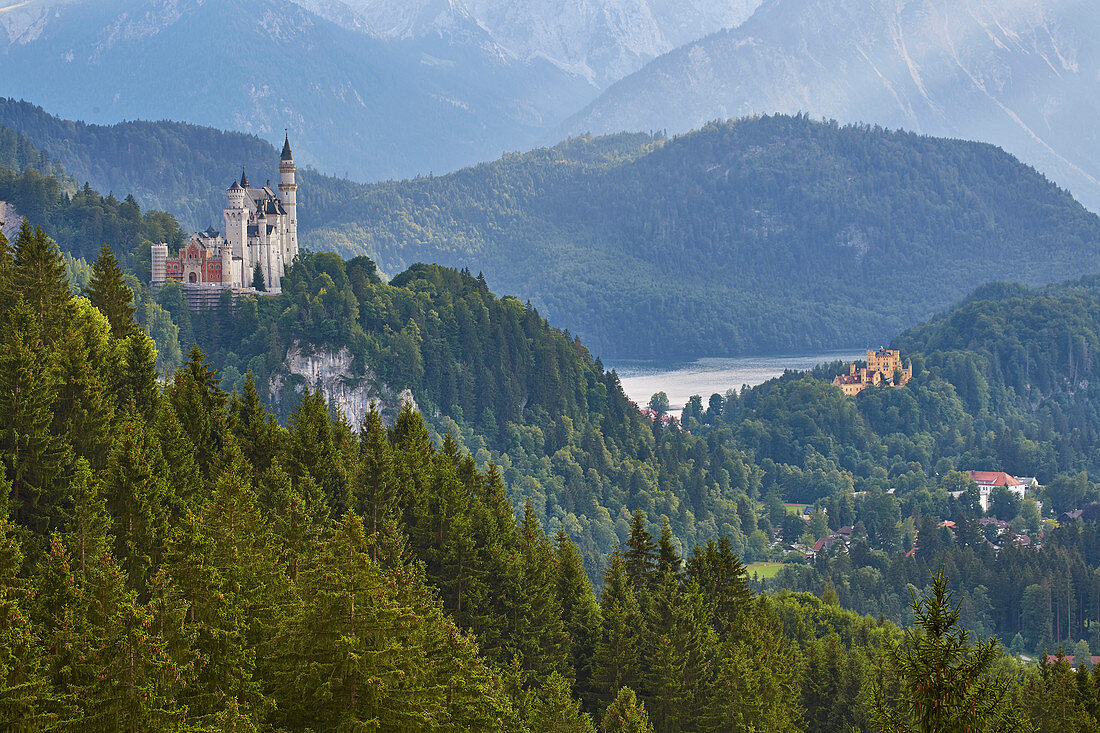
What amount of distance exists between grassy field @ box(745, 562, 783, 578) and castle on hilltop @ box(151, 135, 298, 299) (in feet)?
160

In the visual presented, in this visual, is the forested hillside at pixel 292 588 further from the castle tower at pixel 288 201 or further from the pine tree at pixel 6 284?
the castle tower at pixel 288 201

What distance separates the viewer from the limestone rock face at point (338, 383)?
13100 cm

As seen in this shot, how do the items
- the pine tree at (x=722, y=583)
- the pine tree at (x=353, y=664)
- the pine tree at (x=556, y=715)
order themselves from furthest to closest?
the pine tree at (x=722, y=583)
the pine tree at (x=556, y=715)
the pine tree at (x=353, y=664)

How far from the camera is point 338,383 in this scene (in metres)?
136

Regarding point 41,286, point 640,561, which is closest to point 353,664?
point 41,286

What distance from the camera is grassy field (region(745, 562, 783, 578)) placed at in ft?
417

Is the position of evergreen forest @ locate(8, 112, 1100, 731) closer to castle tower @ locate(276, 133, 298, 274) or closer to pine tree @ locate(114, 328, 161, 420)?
pine tree @ locate(114, 328, 161, 420)

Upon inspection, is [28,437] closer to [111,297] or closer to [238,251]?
[111,297]

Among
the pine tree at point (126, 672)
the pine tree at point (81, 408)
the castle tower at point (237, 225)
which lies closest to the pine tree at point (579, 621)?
the pine tree at point (81, 408)

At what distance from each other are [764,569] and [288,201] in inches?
2102

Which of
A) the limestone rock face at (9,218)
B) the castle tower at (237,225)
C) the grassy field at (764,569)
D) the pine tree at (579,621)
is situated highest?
the limestone rock face at (9,218)

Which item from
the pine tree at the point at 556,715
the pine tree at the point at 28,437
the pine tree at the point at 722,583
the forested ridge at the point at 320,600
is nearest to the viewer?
the forested ridge at the point at 320,600

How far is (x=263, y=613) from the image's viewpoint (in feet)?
112

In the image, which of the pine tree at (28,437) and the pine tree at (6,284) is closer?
the pine tree at (28,437)
